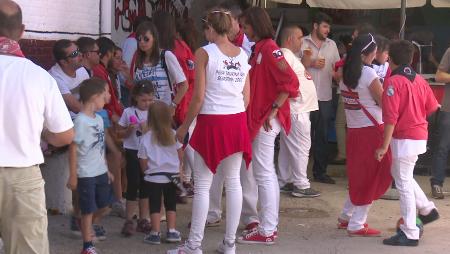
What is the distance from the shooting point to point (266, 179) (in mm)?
6449

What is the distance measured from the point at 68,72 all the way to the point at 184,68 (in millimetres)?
1235

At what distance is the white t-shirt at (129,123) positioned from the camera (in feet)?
22.0

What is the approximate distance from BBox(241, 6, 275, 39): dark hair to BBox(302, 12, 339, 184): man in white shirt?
2788mm

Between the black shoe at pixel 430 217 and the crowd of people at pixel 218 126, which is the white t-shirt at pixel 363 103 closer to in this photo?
the crowd of people at pixel 218 126

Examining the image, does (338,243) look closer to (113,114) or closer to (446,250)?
(446,250)

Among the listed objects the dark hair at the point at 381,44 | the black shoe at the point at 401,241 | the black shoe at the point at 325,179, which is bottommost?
the black shoe at the point at 325,179

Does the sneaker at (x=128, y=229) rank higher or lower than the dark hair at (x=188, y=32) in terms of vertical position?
lower

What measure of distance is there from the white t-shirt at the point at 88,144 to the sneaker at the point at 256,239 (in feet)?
4.44

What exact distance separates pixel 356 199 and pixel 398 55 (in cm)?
129

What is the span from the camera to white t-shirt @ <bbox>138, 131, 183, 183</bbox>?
20.9 ft

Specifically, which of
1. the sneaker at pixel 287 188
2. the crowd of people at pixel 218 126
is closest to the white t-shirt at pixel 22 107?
the crowd of people at pixel 218 126

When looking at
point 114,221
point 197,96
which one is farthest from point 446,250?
point 114,221

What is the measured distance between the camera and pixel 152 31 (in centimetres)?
702

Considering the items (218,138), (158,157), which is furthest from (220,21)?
(158,157)
